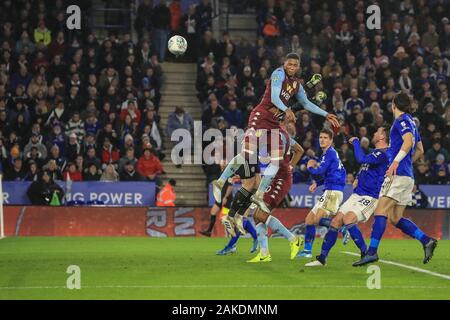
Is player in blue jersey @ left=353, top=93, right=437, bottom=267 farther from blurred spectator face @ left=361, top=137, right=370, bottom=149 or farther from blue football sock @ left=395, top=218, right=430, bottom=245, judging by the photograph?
blurred spectator face @ left=361, top=137, right=370, bottom=149

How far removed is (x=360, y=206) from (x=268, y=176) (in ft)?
4.95

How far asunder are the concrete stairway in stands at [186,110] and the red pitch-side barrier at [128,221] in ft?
8.58

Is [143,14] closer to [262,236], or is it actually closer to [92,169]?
[92,169]

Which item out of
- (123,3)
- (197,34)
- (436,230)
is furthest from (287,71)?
(123,3)

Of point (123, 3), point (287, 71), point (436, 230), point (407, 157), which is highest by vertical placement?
point (123, 3)

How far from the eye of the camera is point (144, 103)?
2738cm

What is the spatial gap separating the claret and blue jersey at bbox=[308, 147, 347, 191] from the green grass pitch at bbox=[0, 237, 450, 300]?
49.0 inches

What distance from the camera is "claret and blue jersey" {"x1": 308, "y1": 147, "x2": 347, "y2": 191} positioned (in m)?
16.0

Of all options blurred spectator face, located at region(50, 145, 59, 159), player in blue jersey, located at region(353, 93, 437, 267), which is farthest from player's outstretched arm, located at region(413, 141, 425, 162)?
blurred spectator face, located at region(50, 145, 59, 159)

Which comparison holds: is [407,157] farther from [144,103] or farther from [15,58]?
[15,58]

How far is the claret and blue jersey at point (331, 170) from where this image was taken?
52.6 ft

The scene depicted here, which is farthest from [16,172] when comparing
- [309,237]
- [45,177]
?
[309,237]

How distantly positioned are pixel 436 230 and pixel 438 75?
22.5ft

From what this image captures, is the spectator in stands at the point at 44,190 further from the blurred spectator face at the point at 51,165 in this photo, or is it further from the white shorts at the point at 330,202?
the white shorts at the point at 330,202
